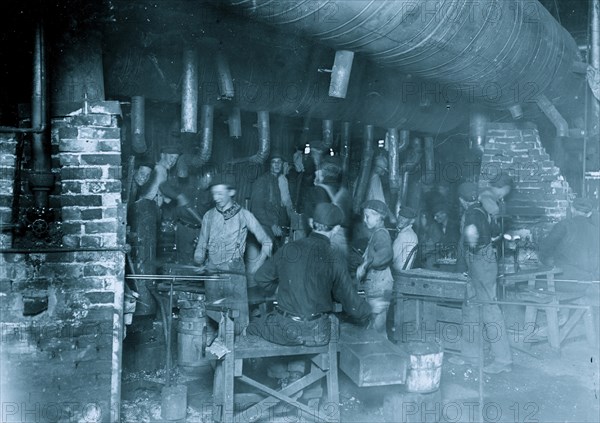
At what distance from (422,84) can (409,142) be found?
204 centimetres

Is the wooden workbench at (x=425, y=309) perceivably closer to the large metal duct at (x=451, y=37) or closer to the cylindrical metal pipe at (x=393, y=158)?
the cylindrical metal pipe at (x=393, y=158)

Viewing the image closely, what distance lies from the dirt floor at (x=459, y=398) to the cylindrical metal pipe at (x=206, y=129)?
224 cm

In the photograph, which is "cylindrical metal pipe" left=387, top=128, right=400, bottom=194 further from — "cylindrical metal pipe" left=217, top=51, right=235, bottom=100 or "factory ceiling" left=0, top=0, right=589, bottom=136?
"cylindrical metal pipe" left=217, top=51, right=235, bottom=100

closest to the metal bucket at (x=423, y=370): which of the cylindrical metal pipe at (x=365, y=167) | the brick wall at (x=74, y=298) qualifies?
the brick wall at (x=74, y=298)

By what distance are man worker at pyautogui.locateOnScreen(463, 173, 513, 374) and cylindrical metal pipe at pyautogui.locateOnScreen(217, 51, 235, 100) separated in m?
3.18

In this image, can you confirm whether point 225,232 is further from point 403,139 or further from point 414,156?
point 414,156

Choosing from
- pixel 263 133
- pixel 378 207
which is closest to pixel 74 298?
pixel 263 133

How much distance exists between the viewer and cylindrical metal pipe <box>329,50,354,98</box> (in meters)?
3.66

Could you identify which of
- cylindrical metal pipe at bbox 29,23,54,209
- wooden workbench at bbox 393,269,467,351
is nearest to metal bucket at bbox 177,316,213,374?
cylindrical metal pipe at bbox 29,23,54,209

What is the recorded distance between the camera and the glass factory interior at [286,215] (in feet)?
11.2

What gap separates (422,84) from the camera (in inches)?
221

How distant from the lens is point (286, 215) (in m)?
7.16

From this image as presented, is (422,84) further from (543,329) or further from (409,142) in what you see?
(543,329)

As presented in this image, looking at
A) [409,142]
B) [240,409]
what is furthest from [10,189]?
[409,142]
